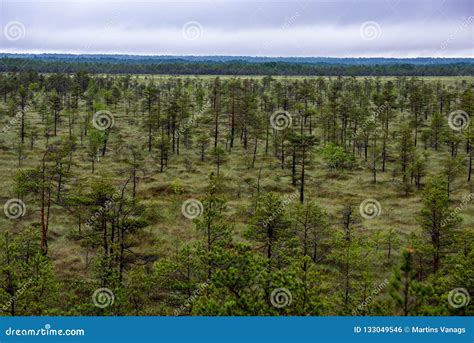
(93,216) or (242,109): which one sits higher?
(242,109)

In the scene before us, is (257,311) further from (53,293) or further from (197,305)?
(53,293)

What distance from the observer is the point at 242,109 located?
3177 inches

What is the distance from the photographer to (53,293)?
24.3 metres

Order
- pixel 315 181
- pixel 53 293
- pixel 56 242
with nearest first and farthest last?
pixel 53 293
pixel 56 242
pixel 315 181

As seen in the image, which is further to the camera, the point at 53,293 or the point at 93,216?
the point at 93,216

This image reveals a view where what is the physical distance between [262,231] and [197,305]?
563 inches

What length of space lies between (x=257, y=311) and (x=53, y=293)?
1258 cm

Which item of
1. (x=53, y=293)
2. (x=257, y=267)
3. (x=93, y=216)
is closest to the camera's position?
(x=257, y=267)
